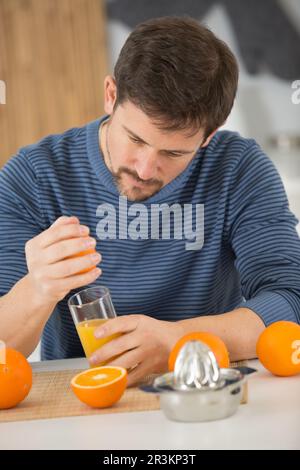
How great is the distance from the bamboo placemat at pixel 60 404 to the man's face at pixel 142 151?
1.42 feet

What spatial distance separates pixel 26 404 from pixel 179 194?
697mm

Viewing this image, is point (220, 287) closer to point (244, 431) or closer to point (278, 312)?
point (278, 312)

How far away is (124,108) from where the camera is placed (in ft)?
4.88

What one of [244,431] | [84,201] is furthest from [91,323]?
[84,201]

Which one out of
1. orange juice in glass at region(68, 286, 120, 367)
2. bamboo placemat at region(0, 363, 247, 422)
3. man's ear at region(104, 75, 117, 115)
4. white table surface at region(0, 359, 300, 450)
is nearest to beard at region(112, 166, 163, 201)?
man's ear at region(104, 75, 117, 115)

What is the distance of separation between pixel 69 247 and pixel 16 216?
488mm

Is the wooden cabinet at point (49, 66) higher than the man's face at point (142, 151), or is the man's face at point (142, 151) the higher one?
the wooden cabinet at point (49, 66)

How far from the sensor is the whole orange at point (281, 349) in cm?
126

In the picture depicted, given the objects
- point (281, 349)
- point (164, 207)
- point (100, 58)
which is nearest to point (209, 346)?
point (281, 349)

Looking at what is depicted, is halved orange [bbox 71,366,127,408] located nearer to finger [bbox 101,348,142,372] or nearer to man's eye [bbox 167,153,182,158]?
finger [bbox 101,348,142,372]

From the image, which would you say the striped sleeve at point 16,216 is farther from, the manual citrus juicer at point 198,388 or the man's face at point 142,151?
the manual citrus juicer at point 198,388

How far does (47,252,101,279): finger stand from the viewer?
1.23 m

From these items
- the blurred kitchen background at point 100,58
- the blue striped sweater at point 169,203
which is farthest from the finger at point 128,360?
the blurred kitchen background at point 100,58

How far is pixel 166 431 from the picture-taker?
1.01 m
